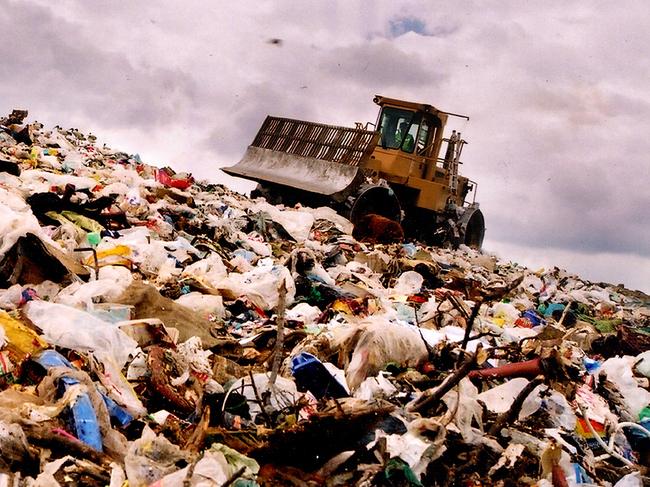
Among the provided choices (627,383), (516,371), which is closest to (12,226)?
(516,371)

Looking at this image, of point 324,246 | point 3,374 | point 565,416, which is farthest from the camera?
point 324,246

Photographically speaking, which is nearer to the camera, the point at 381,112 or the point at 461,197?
the point at 381,112

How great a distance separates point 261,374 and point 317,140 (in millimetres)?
8297

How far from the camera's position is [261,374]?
119 inches

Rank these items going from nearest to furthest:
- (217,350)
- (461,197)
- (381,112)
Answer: (217,350)
(381,112)
(461,197)

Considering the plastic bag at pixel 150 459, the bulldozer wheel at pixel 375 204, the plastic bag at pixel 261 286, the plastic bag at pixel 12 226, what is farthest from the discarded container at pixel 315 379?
the bulldozer wheel at pixel 375 204

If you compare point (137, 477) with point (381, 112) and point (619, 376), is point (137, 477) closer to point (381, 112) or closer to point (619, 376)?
point (619, 376)

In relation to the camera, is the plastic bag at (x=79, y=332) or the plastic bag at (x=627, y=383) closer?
the plastic bag at (x=79, y=332)

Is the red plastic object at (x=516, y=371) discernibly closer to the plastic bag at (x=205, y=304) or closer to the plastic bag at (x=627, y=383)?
the plastic bag at (x=627, y=383)

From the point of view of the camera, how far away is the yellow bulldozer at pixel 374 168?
1009 cm

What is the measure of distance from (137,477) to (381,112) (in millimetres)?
9714

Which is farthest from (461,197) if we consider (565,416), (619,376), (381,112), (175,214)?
(565,416)

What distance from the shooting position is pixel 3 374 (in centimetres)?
260

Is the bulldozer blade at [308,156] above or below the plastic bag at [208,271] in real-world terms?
above
